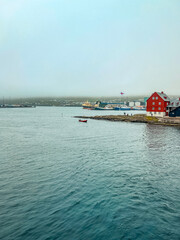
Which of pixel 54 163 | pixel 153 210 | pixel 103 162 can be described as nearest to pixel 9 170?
pixel 54 163

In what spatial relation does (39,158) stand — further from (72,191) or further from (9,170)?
(72,191)

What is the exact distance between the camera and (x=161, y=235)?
11953 millimetres

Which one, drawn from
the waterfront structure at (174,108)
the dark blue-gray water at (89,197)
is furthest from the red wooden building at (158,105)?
the dark blue-gray water at (89,197)

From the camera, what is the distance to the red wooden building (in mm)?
82250

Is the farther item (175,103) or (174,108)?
(175,103)

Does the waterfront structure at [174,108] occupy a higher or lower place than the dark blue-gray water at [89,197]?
higher

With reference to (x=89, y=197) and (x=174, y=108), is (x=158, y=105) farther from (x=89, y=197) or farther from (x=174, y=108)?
(x=89, y=197)

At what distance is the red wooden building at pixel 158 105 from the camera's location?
8225 centimetres

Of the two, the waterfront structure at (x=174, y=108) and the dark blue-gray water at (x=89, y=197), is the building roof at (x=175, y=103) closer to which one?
the waterfront structure at (x=174, y=108)

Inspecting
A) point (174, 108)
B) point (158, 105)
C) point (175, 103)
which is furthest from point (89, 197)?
point (158, 105)

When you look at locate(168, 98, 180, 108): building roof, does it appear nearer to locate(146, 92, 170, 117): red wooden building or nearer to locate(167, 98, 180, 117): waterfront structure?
locate(167, 98, 180, 117): waterfront structure

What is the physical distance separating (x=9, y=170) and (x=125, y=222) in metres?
15.4

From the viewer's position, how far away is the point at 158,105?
83375mm

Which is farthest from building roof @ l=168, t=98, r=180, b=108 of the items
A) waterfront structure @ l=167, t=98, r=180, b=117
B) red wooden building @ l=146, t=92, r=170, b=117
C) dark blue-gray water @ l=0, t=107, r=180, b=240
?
dark blue-gray water @ l=0, t=107, r=180, b=240
